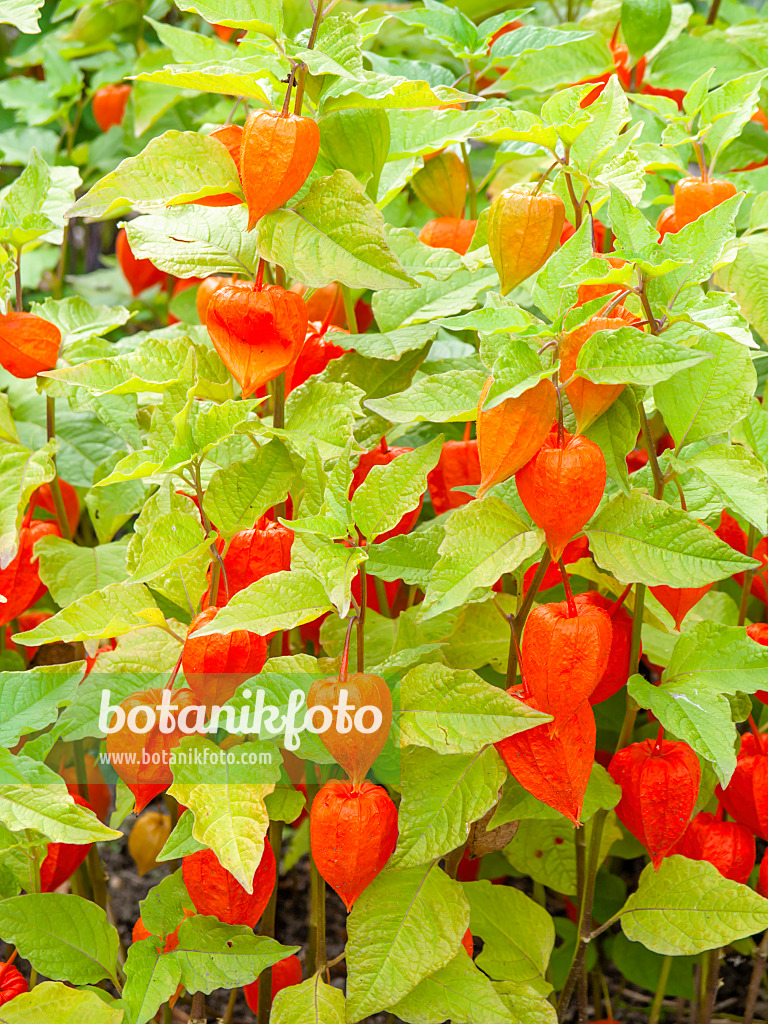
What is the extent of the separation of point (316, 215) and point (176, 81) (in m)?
0.13

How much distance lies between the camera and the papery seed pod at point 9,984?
0.72m

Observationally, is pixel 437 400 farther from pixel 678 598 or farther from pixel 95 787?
pixel 95 787

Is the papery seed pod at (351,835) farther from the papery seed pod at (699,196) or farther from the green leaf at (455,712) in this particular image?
the papery seed pod at (699,196)

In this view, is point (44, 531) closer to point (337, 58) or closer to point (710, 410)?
point (337, 58)

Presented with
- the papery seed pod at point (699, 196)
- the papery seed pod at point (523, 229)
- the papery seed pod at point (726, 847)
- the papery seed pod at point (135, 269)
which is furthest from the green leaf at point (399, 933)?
the papery seed pod at point (135, 269)

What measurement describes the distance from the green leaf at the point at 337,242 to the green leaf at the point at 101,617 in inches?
9.4

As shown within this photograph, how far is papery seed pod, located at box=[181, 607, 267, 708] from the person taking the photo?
59 cm

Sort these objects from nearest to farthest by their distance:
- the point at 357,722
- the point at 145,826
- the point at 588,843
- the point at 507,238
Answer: the point at 357,722 → the point at 507,238 → the point at 588,843 → the point at 145,826

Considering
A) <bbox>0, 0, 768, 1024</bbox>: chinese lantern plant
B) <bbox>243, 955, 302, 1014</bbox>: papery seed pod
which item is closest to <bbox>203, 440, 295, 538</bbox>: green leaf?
<bbox>0, 0, 768, 1024</bbox>: chinese lantern plant

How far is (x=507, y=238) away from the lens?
0.68 meters

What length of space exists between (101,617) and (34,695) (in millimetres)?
96

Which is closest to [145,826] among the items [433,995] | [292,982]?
[292,982]

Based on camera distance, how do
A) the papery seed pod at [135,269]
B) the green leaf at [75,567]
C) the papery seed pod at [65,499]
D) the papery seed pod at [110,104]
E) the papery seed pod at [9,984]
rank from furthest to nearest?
the papery seed pod at [110,104] → the papery seed pod at [135,269] → the papery seed pod at [65,499] → the green leaf at [75,567] → the papery seed pod at [9,984]

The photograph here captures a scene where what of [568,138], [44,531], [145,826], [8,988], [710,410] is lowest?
[145,826]
